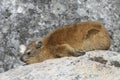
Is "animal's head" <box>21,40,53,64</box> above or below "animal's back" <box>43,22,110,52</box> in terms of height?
below

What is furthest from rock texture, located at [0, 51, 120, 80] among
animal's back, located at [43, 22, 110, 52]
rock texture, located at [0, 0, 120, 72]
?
rock texture, located at [0, 0, 120, 72]

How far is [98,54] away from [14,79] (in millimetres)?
1942

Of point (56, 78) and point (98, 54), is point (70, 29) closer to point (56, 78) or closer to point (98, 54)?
point (98, 54)

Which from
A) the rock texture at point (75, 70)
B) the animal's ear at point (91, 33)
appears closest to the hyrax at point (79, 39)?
the animal's ear at point (91, 33)

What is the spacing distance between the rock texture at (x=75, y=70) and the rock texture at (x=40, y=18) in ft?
15.4

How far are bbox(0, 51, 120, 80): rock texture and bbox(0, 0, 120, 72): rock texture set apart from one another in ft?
15.4

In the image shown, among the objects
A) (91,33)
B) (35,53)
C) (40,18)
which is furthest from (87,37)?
(40,18)

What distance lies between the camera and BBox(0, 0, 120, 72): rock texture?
44.8 feet

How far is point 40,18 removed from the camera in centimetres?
1388

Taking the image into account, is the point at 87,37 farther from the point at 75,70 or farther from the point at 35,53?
the point at 75,70

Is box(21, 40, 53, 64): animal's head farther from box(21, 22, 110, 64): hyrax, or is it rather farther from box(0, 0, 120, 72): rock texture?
box(0, 0, 120, 72): rock texture

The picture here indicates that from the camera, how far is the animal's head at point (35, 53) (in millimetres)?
10938

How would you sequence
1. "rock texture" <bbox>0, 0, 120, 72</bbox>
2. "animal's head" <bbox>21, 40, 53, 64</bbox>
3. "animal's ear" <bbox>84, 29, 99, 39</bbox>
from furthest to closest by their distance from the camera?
"rock texture" <bbox>0, 0, 120, 72</bbox>, "animal's head" <bbox>21, 40, 53, 64</bbox>, "animal's ear" <bbox>84, 29, 99, 39</bbox>

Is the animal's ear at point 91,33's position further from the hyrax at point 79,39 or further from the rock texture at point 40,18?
the rock texture at point 40,18
